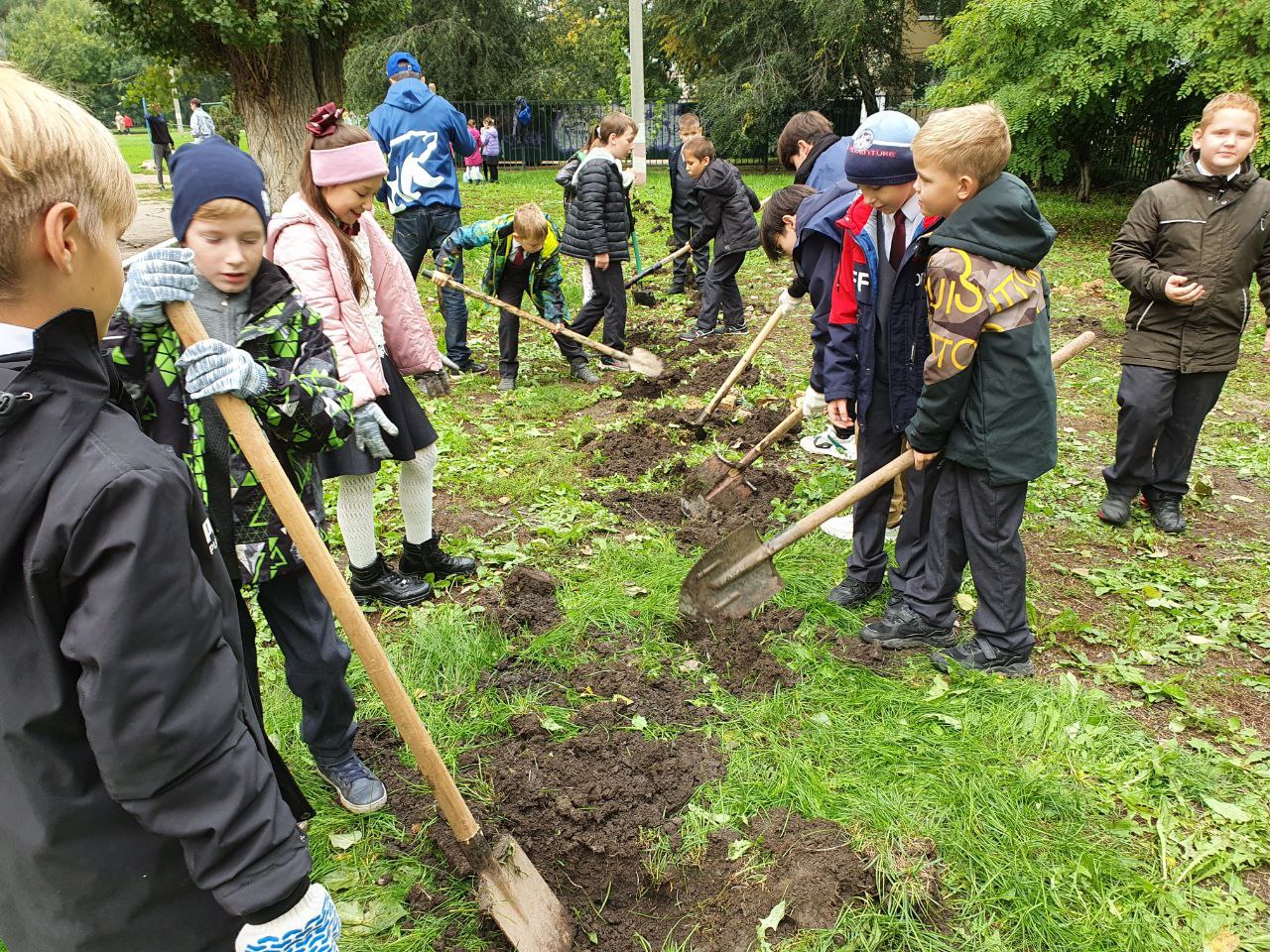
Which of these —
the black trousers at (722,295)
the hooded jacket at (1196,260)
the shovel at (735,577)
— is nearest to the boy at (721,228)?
the black trousers at (722,295)

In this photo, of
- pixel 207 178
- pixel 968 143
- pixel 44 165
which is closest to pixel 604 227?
pixel 968 143

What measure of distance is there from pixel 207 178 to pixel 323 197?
1223mm

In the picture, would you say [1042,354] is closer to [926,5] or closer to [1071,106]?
[1071,106]

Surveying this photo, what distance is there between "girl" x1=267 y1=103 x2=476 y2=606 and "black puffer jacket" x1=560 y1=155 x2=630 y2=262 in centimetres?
399

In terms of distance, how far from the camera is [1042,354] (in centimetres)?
308

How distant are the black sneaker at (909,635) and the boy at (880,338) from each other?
0.36 ft

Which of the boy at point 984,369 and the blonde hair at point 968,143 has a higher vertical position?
the blonde hair at point 968,143

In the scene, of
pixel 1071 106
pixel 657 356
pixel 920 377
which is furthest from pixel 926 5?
pixel 920 377

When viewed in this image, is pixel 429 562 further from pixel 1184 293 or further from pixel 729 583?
pixel 1184 293

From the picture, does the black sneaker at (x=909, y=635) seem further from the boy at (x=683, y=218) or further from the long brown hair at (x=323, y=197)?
the boy at (x=683, y=218)

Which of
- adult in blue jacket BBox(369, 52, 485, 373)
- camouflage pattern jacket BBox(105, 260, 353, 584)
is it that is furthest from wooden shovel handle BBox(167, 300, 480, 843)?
adult in blue jacket BBox(369, 52, 485, 373)

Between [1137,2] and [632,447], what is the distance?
9787mm

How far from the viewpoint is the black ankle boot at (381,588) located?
13.2ft

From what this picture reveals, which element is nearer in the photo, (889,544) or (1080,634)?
(1080,634)
